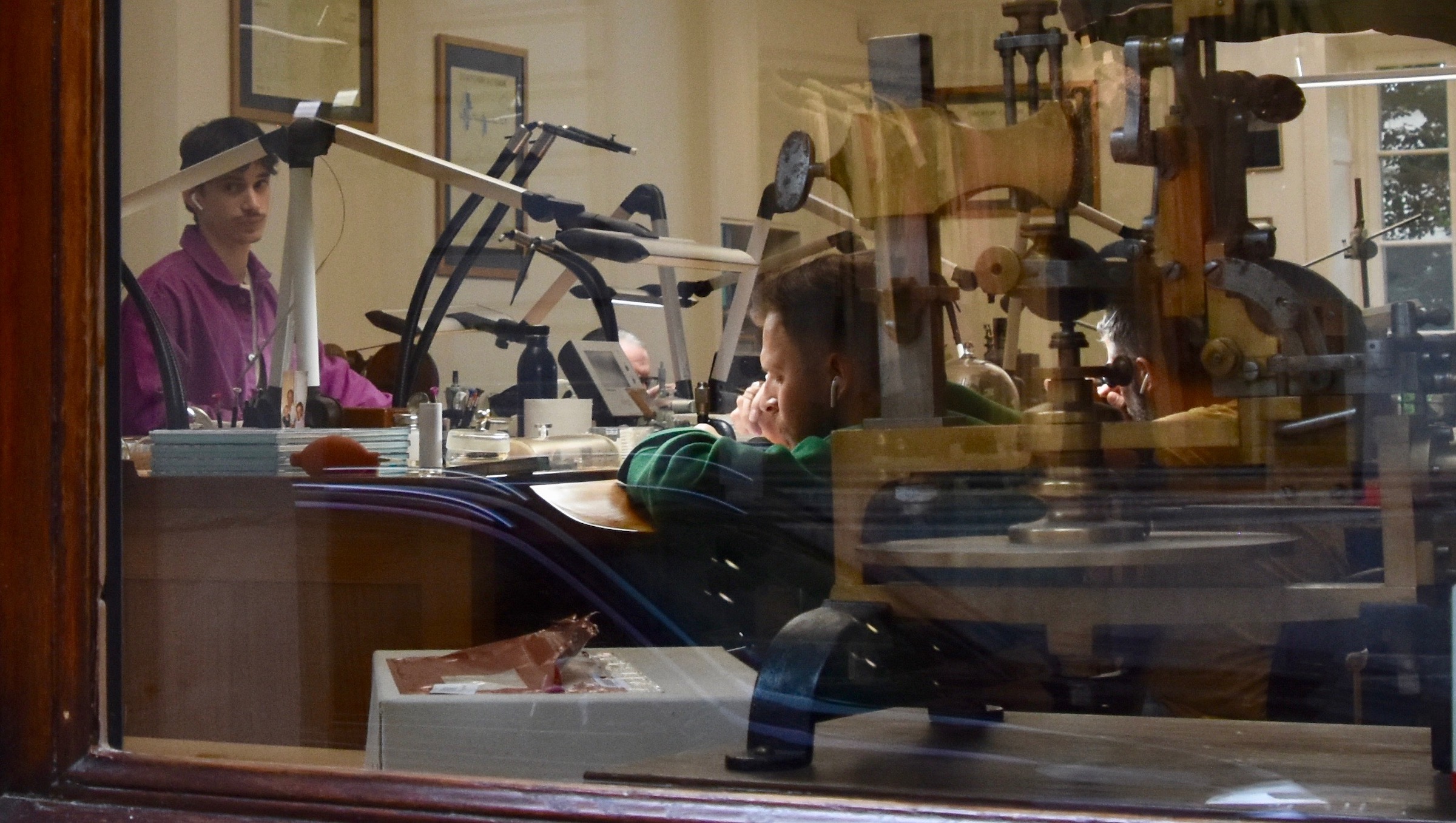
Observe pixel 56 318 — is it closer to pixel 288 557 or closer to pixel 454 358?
pixel 288 557

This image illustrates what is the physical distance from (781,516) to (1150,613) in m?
0.23

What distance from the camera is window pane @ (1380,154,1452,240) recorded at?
540mm

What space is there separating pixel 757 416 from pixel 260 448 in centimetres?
32

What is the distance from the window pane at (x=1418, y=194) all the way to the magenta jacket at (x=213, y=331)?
59 centimetres

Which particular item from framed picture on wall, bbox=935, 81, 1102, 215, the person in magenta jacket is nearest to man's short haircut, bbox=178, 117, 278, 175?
the person in magenta jacket

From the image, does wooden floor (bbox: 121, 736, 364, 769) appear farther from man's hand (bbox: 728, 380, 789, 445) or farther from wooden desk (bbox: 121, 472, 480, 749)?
man's hand (bbox: 728, 380, 789, 445)

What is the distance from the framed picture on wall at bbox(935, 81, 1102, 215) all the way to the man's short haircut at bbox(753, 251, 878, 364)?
0.07 metres

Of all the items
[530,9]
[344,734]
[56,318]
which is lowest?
[344,734]

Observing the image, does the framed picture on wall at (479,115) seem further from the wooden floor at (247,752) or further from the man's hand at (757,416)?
the wooden floor at (247,752)

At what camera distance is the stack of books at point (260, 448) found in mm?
788

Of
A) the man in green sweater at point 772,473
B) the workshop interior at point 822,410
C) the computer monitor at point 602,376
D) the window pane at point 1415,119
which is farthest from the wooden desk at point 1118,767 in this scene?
the computer monitor at point 602,376

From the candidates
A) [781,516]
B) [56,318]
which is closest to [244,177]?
[56,318]

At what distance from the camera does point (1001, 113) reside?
63 centimetres

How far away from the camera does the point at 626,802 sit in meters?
0.52
